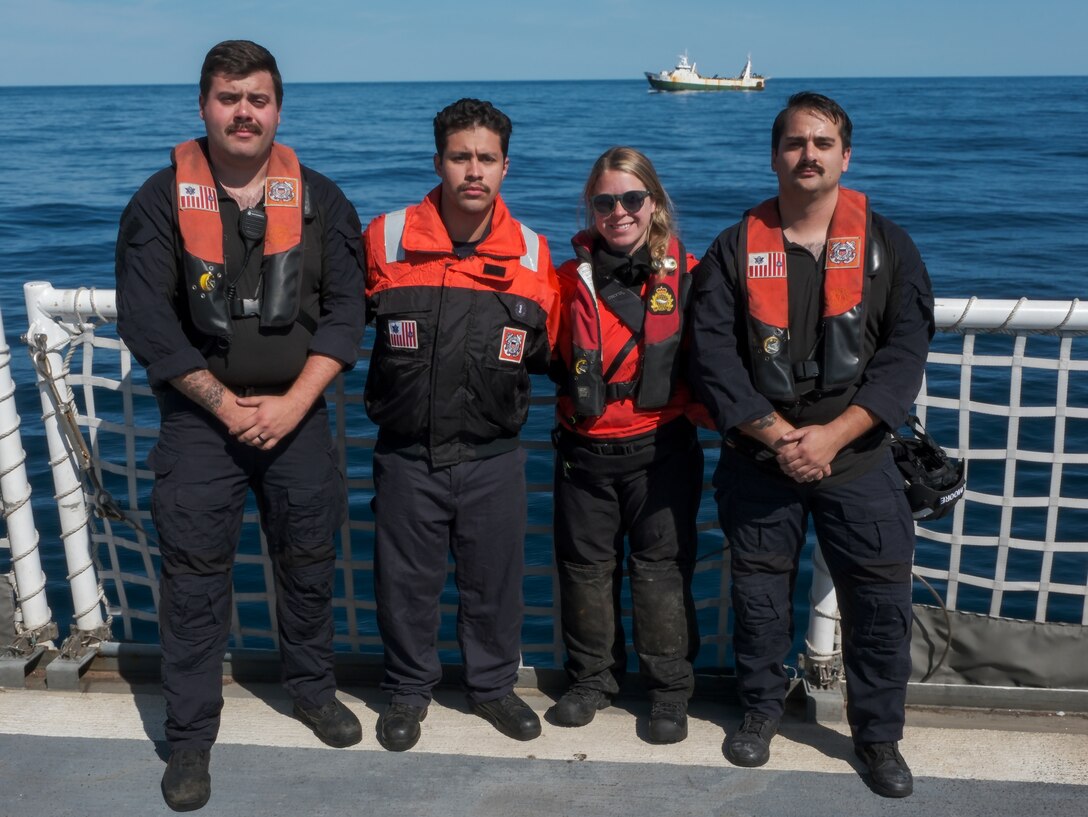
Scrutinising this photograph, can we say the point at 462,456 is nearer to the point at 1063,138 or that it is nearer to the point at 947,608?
the point at 947,608

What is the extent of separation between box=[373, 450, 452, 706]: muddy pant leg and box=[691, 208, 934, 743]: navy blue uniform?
78 cm

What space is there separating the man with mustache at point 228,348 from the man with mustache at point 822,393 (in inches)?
40.0

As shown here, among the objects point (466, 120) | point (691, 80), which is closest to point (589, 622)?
point (466, 120)

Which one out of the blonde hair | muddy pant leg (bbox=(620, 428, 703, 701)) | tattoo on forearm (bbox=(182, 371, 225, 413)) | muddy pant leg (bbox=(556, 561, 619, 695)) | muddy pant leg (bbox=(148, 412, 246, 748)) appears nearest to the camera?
tattoo on forearm (bbox=(182, 371, 225, 413))

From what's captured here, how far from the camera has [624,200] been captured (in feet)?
9.49

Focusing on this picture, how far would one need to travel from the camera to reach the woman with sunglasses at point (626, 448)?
2922mm

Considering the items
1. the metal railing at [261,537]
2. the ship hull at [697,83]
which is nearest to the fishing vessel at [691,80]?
the ship hull at [697,83]

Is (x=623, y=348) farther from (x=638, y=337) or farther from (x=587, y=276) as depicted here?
(x=587, y=276)

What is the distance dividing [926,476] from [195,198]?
2.03 metres

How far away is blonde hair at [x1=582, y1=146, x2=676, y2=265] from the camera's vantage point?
9.55 feet

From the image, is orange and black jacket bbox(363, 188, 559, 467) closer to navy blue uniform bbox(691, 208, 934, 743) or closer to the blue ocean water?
navy blue uniform bbox(691, 208, 934, 743)

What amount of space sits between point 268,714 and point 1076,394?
29.6 feet

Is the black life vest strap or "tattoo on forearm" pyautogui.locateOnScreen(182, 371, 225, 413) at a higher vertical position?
the black life vest strap

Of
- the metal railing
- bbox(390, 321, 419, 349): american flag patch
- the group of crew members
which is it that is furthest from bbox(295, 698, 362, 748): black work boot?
bbox(390, 321, 419, 349): american flag patch
